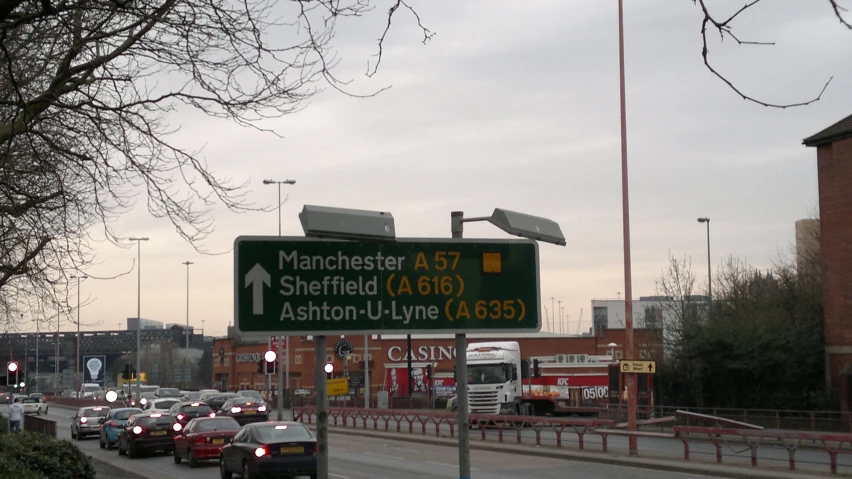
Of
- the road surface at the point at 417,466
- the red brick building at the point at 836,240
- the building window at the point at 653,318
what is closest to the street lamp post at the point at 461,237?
the road surface at the point at 417,466

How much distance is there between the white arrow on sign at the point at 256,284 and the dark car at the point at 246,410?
124 feet

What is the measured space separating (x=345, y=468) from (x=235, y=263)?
68.5ft

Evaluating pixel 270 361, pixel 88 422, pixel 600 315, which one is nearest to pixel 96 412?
pixel 88 422

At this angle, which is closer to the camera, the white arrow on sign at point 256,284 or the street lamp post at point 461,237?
the white arrow on sign at point 256,284

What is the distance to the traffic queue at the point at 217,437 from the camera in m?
22.3

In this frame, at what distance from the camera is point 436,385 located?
68438 mm

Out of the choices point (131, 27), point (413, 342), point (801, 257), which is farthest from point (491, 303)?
point (413, 342)

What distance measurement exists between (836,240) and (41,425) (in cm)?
3229

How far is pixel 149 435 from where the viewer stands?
1314 inches

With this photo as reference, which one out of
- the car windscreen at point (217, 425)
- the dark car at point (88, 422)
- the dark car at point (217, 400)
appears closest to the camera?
the car windscreen at point (217, 425)

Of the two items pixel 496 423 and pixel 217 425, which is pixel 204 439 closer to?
pixel 217 425

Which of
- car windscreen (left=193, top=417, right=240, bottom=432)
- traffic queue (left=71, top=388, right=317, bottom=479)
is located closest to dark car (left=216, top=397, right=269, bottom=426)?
traffic queue (left=71, top=388, right=317, bottom=479)

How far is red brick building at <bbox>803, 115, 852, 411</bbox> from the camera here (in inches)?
1547

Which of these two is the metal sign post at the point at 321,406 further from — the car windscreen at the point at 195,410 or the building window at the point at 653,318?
the building window at the point at 653,318
